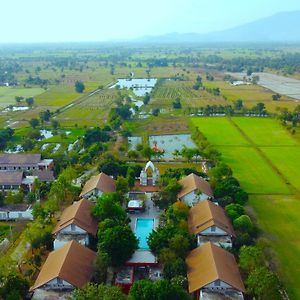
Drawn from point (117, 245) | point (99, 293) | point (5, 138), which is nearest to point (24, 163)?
point (5, 138)

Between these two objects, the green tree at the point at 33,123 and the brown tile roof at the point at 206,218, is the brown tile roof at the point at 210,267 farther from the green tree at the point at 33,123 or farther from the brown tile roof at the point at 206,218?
the green tree at the point at 33,123

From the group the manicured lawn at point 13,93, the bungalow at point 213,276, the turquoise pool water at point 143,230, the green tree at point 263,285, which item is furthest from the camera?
the manicured lawn at point 13,93

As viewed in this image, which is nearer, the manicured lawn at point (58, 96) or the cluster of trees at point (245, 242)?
the cluster of trees at point (245, 242)

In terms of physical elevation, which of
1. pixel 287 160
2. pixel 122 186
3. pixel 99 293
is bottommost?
pixel 287 160

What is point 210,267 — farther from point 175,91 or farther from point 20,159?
point 175,91

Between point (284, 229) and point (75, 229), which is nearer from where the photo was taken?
point (75, 229)

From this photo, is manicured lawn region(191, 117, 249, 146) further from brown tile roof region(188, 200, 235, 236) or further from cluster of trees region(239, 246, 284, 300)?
cluster of trees region(239, 246, 284, 300)

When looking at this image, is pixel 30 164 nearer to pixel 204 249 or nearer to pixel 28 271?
pixel 28 271

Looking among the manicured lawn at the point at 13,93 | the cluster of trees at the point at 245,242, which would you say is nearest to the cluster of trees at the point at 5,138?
the cluster of trees at the point at 245,242
